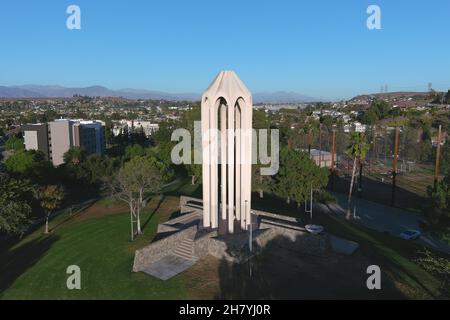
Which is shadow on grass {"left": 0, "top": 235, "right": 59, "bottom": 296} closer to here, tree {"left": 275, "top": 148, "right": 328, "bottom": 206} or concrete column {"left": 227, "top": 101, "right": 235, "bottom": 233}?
concrete column {"left": 227, "top": 101, "right": 235, "bottom": 233}

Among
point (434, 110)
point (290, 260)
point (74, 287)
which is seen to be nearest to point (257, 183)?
point (290, 260)

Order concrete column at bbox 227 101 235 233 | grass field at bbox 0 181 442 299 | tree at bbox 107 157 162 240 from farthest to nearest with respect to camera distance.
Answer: tree at bbox 107 157 162 240 → concrete column at bbox 227 101 235 233 → grass field at bbox 0 181 442 299

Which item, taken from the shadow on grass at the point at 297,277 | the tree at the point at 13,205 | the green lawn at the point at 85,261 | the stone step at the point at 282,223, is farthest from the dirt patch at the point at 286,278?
the tree at the point at 13,205

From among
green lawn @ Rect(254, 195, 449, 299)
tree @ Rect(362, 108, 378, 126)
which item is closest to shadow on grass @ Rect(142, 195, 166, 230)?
green lawn @ Rect(254, 195, 449, 299)

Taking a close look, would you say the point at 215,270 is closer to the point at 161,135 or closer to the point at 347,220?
the point at 347,220

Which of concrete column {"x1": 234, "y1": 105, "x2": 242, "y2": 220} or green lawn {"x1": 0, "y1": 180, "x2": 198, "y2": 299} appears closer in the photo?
green lawn {"x1": 0, "y1": 180, "x2": 198, "y2": 299}
